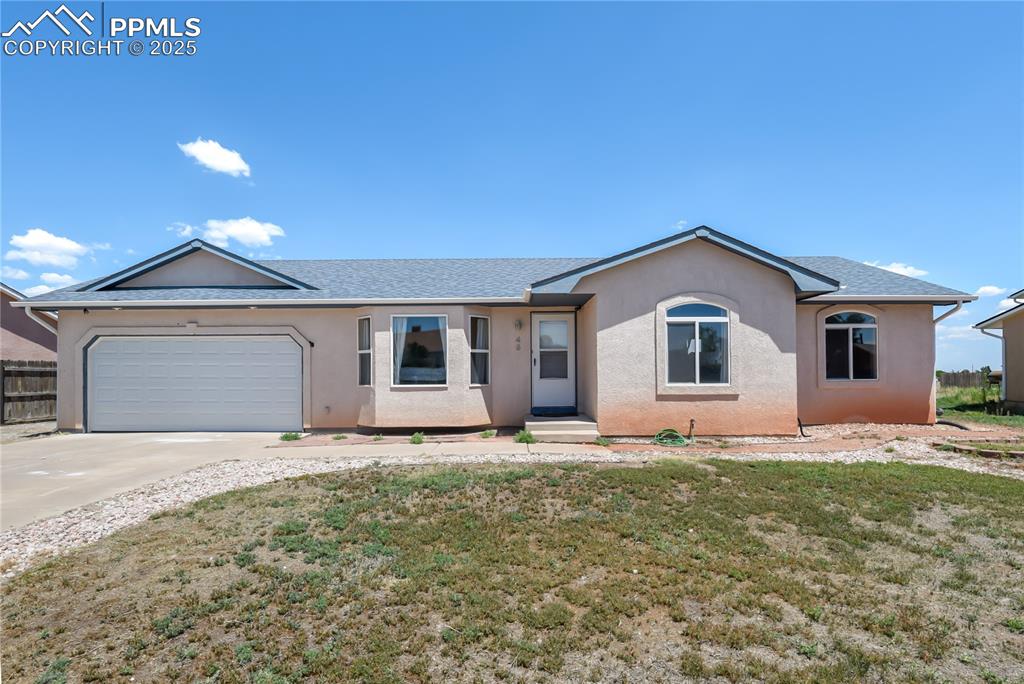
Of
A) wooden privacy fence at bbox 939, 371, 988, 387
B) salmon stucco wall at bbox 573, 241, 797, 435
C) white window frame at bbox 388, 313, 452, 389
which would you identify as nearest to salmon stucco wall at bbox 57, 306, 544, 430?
white window frame at bbox 388, 313, 452, 389

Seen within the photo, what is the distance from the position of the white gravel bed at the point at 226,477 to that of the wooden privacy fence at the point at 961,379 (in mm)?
17359

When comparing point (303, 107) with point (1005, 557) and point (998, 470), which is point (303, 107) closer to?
point (1005, 557)

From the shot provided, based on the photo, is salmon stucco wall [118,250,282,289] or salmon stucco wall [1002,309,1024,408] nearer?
salmon stucco wall [118,250,282,289]

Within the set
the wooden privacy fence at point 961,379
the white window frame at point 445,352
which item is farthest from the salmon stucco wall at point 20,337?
the wooden privacy fence at point 961,379

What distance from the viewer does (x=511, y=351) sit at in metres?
12.8

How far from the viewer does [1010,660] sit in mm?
3424

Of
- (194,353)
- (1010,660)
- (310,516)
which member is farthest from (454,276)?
(1010,660)

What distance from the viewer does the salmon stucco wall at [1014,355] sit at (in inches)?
634

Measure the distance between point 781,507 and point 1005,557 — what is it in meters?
1.95

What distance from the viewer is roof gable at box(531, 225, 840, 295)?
10602 millimetres

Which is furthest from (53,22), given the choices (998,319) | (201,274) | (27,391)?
(998,319)

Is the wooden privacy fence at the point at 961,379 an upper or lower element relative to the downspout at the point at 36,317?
lower

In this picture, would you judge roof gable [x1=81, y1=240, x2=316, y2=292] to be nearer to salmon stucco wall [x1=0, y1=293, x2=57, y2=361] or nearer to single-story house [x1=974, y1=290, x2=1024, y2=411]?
salmon stucco wall [x1=0, y1=293, x2=57, y2=361]

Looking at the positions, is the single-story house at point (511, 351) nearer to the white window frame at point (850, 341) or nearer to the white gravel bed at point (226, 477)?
the white window frame at point (850, 341)
